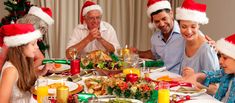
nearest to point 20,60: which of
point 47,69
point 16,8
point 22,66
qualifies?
point 22,66

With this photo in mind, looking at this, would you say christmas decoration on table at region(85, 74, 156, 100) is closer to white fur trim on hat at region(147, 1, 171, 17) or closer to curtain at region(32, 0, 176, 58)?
white fur trim on hat at region(147, 1, 171, 17)

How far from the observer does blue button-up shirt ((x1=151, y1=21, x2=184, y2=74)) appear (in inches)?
119

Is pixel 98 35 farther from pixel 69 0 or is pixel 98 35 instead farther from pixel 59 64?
pixel 69 0

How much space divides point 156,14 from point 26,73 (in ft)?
4.98

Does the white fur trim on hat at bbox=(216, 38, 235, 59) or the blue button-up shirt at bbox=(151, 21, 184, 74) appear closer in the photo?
the white fur trim on hat at bbox=(216, 38, 235, 59)

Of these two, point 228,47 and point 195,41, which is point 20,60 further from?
point 195,41

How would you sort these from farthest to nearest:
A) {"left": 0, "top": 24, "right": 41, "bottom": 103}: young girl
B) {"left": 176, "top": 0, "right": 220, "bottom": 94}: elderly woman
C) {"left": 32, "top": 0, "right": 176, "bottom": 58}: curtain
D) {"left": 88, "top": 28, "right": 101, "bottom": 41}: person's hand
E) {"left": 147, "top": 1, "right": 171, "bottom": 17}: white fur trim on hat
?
1. {"left": 32, "top": 0, "right": 176, "bottom": 58}: curtain
2. {"left": 88, "top": 28, "right": 101, "bottom": 41}: person's hand
3. {"left": 147, "top": 1, "right": 171, "bottom": 17}: white fur trim on hat
4. {"left": 176, "top": 0, "right": 220, "bottom": 94}: elderly woman
5. {"left": 0, "top": 24, "right": 41, "bottom": 103}: young girl

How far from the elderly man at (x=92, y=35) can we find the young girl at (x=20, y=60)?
143 centimetres

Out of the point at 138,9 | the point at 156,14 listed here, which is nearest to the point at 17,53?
the point at 156,14

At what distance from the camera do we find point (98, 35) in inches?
140

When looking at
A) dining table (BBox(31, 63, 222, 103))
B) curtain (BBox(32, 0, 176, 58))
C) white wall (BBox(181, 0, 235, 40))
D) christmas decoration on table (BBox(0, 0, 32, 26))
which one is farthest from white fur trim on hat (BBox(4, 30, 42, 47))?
curtain (BBox(32, 0, 176, 58))

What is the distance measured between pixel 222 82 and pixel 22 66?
1191 millimetres

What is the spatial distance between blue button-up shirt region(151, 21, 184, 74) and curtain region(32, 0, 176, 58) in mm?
1661

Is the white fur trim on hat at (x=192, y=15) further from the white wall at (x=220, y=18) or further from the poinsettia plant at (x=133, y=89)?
the white wall at (x=220, y=18)
